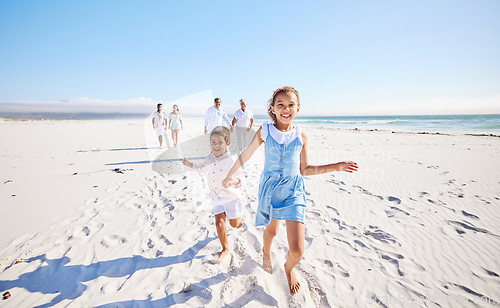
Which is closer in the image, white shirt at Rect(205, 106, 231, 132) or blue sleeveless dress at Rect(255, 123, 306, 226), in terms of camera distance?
blue sleeveless dress at Rect(255, 123, 306, 226)

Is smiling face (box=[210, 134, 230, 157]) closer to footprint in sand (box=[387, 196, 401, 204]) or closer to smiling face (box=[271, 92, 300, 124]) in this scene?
smiling face (box=[271, 92, 300, 124])

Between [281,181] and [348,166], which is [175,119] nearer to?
[281,181]

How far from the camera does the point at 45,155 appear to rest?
920cm

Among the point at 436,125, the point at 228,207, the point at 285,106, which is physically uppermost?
the point at 285,106

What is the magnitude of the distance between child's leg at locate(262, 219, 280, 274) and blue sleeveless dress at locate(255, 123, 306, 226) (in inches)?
6.3

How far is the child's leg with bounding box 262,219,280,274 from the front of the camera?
240cm

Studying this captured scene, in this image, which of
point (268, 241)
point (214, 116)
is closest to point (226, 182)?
point (268, 241)

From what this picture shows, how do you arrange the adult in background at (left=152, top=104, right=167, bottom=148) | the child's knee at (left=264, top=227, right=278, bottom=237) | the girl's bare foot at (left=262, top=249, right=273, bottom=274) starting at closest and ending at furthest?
the child's knee at (left=264, top=227, right=278, bottom=237) → the girl's bare foot at (left=262, top=249, right=273, bottom=274) → the adult in background at (left=152, top=104, right=167, bottom=148)

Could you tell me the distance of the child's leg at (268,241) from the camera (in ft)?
7.88

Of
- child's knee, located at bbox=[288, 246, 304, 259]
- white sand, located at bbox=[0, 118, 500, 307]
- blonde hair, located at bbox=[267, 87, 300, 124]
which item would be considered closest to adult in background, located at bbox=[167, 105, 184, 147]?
white sand, located at bbox=[0, 118, 500, 307]

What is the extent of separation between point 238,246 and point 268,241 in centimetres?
76

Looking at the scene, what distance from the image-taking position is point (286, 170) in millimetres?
2275

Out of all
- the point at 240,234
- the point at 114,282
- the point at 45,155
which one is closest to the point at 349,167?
the point at 240,234

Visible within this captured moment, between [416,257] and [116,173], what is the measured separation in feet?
25.5
